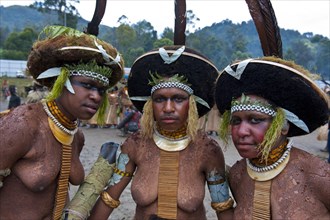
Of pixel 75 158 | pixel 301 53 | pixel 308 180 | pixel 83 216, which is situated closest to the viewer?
pixel 308 180

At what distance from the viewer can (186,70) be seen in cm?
265

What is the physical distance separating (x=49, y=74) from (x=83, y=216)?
1.08 m

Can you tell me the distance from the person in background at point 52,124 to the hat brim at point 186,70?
211 mm

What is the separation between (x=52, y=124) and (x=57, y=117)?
→ 70 millimetres

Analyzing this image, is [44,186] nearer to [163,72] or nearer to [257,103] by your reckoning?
[163,72]

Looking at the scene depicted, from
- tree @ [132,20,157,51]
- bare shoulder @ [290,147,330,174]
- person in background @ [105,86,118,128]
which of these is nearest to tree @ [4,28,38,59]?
tree @ [132,20,157,51]

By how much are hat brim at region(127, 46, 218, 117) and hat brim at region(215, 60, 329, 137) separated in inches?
15.1

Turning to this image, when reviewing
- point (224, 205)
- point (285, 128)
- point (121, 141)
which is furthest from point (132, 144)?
point (121, 141)

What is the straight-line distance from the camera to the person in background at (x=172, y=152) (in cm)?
259

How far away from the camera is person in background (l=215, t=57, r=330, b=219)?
214 cm

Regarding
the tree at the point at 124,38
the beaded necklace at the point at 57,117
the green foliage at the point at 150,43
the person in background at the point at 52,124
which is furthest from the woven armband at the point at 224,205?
the tree at the point at 124,38

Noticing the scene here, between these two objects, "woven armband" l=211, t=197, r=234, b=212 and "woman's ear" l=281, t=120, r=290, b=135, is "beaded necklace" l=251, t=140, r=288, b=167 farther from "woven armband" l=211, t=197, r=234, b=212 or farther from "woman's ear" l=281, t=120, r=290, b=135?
"woven armband" l=211, t=197, r=234, b=212

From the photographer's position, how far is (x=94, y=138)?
1088cm

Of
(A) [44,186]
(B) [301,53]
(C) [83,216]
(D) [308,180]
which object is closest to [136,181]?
(C) [83,216]
